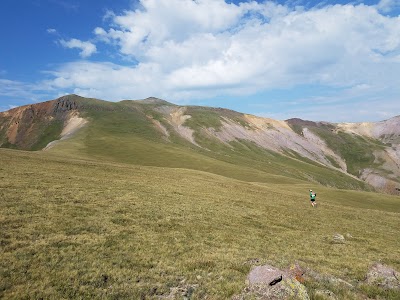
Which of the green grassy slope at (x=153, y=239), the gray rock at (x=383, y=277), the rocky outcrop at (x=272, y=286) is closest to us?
the rocky outcrop at (x=272, y=286)

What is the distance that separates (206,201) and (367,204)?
143 feet

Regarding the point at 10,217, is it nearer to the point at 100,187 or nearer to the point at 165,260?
the point at 165,260

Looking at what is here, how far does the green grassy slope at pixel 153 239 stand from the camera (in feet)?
58.5

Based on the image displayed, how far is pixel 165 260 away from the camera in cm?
2164

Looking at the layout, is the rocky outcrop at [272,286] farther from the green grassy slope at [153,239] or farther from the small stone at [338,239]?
the small stone at [338,239]

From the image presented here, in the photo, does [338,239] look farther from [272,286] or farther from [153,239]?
[272,286]

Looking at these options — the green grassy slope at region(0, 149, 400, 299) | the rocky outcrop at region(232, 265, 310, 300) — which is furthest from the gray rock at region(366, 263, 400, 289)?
the rocky outcrop at region(232, 265, 310, 300)

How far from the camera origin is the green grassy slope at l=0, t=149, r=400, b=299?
58.5 ft

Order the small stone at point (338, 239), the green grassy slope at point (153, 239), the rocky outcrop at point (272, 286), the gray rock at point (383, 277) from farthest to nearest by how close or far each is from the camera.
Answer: the small stone at point (338, 239), the gray rock at point (383, 277), the green grassy slope at point (153, 239), the rocky outcrop at point (272, 286)

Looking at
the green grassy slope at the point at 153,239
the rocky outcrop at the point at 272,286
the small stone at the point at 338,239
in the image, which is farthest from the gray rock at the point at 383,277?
the small stone at the point at 338,239

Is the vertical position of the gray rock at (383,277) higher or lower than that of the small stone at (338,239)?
higher

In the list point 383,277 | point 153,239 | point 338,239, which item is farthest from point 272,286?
point 338,239

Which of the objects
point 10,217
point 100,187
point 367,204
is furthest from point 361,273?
point 367,204

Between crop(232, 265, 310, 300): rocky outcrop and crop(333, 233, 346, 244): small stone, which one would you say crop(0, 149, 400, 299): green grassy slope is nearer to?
crop(333, 233, 346, 244): small stone
